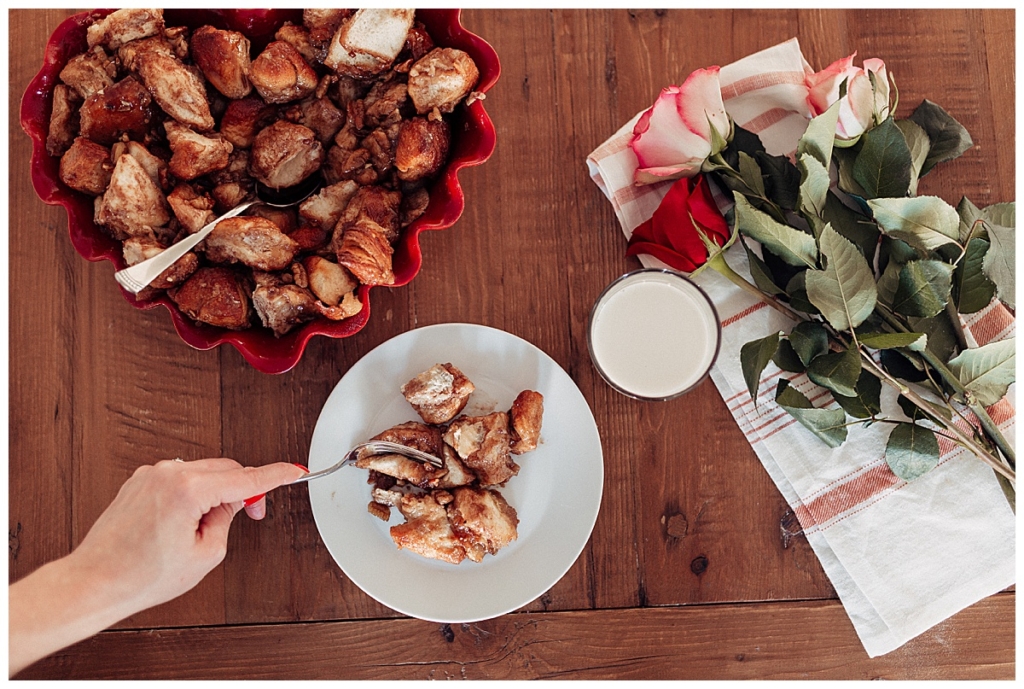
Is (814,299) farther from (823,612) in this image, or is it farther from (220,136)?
(220,136)

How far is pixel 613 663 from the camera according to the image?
4.11 feet

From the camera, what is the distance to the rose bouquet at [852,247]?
3.59 feet

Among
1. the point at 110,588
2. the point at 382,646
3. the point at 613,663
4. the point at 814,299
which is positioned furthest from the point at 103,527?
the point at 814,299

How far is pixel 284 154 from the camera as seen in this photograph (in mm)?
1042

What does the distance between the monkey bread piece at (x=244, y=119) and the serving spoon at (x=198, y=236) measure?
0.07 metres

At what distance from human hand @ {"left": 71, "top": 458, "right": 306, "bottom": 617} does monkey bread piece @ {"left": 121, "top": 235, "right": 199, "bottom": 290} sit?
0.81ft

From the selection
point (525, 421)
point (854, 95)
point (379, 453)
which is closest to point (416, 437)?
point (379, 453)

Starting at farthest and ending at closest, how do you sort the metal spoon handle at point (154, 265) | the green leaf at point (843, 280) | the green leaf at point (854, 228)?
the green leaf at point (854, 228), the green leaf at point (843, 280), the metal spoon handle at point (154, 265)

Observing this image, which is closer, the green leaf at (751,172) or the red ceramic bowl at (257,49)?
the red ceramic bowl at (257,49)

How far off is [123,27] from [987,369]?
1298mm

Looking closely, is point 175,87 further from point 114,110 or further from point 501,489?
point 501,489

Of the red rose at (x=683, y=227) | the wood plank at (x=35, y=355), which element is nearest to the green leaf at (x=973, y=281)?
the red rose at (x=683, y=227)

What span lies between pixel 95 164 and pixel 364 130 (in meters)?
0.35

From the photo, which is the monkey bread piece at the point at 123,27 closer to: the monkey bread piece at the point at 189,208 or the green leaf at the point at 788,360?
the monkey bread piece at the point at 189,208
